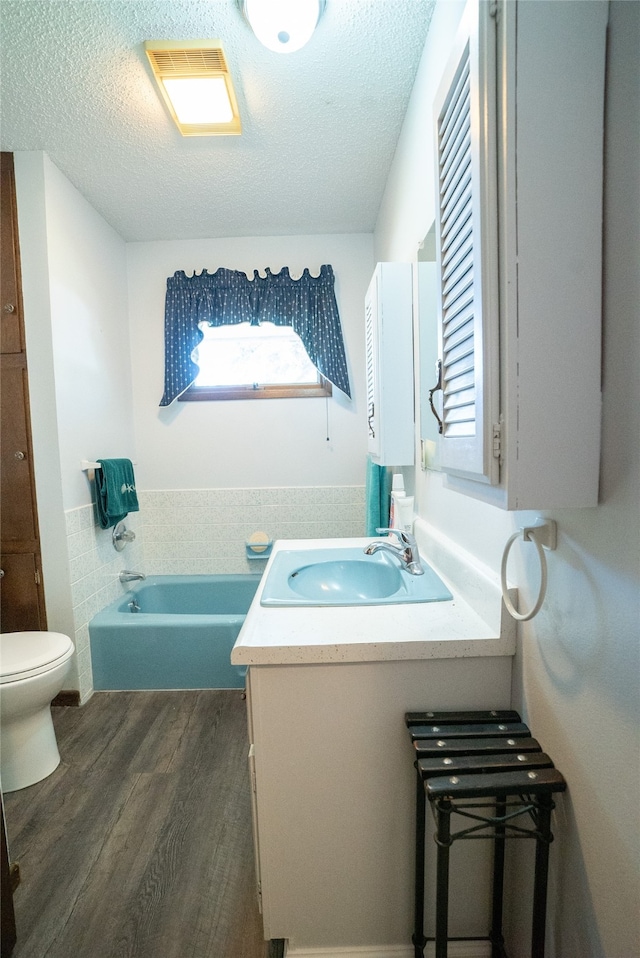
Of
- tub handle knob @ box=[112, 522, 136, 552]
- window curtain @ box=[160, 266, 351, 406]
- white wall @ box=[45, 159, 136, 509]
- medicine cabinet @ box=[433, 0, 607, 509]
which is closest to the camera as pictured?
medicine cabinet @ box=[433, 0, 607, 509]

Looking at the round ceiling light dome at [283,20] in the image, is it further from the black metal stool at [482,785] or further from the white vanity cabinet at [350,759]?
the black metal stool at [482,785]

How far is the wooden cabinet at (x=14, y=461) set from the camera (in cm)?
205

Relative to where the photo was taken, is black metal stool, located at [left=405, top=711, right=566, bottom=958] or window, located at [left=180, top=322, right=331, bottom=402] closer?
black metal stool, located at [left=405, top=711, right=566, bottom=958]

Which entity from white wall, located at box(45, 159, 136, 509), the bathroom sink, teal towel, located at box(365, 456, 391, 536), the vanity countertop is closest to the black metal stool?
the vanity countertop

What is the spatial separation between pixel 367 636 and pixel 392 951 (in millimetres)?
797

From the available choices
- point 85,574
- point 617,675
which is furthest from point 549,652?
point 85,574

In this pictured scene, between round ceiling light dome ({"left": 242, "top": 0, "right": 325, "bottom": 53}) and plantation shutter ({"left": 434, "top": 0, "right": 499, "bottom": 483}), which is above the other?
round ceiling light dome ({"left": 242, "top": 0, "right": 325, "bottom": 53})

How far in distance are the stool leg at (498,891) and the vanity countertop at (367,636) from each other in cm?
35

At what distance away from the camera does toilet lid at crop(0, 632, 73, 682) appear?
1634mm

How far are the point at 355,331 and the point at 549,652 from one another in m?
2.56

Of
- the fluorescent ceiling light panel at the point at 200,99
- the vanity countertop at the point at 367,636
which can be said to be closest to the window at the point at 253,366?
the fluorescent ceiling light panel at the point at 200,99

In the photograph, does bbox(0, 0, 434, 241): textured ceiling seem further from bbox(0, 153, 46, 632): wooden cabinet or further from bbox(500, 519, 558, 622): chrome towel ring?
bbox(500, 519, 558, 622): chrome towel ring

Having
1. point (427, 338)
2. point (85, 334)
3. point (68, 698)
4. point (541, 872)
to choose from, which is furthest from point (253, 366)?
point (541, 872)

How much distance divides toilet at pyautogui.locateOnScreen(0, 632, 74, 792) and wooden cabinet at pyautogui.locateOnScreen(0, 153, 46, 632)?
430mm
